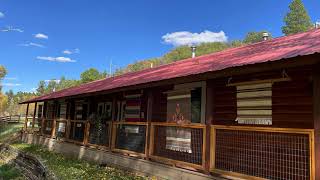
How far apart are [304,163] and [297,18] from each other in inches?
3281

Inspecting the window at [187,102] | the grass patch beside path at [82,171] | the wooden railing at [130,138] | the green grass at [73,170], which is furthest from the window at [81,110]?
the window at [187,102]

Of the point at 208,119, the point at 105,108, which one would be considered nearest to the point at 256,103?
the point at 208,119

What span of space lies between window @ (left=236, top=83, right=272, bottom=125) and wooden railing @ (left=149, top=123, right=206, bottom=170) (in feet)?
4.61

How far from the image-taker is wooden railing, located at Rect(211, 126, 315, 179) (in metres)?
7.49

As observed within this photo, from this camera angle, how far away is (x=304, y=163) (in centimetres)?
762

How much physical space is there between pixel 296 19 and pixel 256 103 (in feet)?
267

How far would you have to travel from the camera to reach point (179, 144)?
10562mm

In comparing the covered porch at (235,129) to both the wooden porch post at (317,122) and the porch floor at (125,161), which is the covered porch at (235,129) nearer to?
the wooden porch post at (317,122)

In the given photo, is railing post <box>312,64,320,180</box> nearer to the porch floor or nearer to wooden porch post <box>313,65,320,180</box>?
wooden porch post <box>313,65,320,180</box>

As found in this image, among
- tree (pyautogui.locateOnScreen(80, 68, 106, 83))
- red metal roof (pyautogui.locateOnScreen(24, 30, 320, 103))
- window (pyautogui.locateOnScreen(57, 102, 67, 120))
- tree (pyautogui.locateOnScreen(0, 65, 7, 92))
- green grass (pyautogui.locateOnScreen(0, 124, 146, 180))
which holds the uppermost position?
tree (pyautogui.locateOnScreen(0, 65, 7, 92))

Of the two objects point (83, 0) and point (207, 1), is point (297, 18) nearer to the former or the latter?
point (207, 1)

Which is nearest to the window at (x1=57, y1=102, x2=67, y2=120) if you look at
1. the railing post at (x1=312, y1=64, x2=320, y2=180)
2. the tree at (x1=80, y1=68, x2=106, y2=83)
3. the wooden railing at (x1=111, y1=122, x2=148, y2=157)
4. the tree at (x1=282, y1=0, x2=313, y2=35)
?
the wooden railing at (x1=111, y1=122, x2=148, y2=157)

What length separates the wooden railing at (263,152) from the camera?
749 centimetres

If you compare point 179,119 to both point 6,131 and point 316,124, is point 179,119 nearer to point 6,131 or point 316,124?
point 316,124
